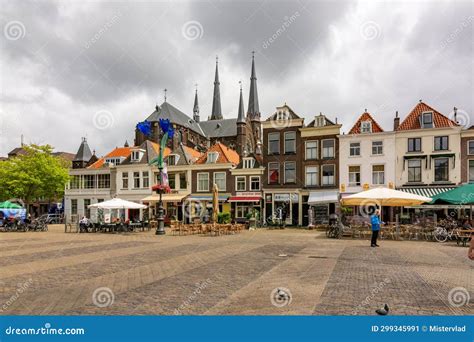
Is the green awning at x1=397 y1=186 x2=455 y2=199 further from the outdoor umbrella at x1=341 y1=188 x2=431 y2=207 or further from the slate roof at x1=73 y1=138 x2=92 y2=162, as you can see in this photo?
the slate roof at x1=73 y1=138 x2=92 y2=162

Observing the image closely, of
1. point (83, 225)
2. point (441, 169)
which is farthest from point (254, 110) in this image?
point (83, 225)

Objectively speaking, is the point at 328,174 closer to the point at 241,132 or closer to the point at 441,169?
the point at 441,169

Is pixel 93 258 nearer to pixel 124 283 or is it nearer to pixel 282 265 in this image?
pixel 124 283

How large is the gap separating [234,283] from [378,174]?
28587mm

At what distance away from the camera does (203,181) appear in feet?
132

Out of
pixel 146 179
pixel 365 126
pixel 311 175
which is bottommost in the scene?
pixel 146 179

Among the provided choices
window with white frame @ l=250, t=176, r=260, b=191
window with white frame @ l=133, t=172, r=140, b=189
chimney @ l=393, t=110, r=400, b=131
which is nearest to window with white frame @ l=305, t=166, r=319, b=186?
window with white frame @ l=250, t=176, r=260, b=191

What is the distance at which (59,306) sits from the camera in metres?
6.47

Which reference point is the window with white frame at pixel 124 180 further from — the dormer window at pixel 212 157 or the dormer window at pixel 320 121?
the dormer window at pixel 320 121

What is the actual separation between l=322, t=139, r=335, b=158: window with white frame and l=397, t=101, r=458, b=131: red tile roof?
5966 mm

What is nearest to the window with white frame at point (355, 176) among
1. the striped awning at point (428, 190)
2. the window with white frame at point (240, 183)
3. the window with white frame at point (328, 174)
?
the window with white frame at point (328, 174)

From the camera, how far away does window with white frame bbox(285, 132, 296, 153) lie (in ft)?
120

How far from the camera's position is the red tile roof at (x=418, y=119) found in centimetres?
3206

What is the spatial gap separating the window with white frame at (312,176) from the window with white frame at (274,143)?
3752 millimetres
